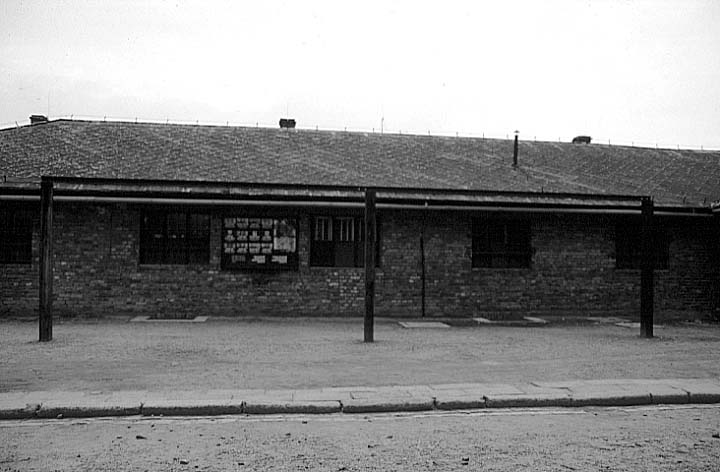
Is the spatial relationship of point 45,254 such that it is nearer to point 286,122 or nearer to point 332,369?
point 332,369

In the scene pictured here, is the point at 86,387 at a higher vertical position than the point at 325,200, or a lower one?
lower

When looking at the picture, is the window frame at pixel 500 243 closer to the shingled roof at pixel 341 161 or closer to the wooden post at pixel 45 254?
the shingled roof at pixel 341 161

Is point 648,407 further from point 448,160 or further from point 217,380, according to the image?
point 448,160

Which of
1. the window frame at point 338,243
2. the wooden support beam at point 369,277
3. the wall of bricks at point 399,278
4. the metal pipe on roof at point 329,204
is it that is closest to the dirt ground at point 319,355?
the wooden support beam at point 369,277

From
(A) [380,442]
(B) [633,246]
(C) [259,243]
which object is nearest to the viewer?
(A) [380,442]

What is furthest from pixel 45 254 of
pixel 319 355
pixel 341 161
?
pixel 341 161

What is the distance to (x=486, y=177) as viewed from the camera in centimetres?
2028

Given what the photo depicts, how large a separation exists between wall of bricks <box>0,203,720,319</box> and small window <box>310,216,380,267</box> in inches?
10.8

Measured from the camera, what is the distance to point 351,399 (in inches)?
325

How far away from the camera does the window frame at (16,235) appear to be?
17.6m

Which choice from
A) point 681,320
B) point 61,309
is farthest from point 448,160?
point 61,309

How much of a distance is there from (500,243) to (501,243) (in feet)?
0.11

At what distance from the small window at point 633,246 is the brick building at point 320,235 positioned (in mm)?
37

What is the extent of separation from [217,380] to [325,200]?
814 centimetres
